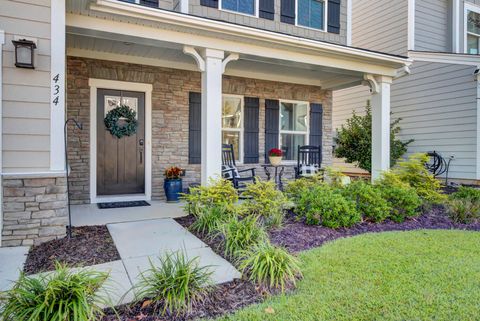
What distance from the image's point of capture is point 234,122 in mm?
6984

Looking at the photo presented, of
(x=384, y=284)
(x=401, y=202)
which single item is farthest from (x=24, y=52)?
(x=401, y=202)

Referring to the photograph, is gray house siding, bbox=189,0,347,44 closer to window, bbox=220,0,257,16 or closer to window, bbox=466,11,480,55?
window, bbox=220,0,257,16

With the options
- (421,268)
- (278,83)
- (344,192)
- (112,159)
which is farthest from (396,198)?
(112,159)

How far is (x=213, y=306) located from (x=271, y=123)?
543 centimetres

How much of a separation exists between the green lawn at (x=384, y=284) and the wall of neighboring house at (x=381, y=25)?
6610 mm

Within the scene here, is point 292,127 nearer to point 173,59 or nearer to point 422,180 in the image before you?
point 422,180

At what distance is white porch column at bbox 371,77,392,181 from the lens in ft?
20.5

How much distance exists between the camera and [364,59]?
19.4 ft

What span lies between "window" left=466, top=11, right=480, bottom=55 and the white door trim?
893cm

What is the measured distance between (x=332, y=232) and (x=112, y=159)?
4057 millimetres

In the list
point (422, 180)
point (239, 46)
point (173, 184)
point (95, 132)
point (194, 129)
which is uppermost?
point (239, 46)

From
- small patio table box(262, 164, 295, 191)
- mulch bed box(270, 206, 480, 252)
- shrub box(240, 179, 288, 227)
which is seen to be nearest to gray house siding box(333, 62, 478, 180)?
mulch bed box(270, 206, 480, 252)

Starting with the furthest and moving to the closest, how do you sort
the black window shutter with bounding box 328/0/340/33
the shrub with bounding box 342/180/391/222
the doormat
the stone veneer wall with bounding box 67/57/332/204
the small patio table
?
the black window shutter with bounding box 328/0/340/33 < the small patio table < the stone veneer wall with bounding box 67/57/332/204 < the doormat < the shrub with bounding box 342/180/391/222

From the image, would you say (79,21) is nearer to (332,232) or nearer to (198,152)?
(198,152)
